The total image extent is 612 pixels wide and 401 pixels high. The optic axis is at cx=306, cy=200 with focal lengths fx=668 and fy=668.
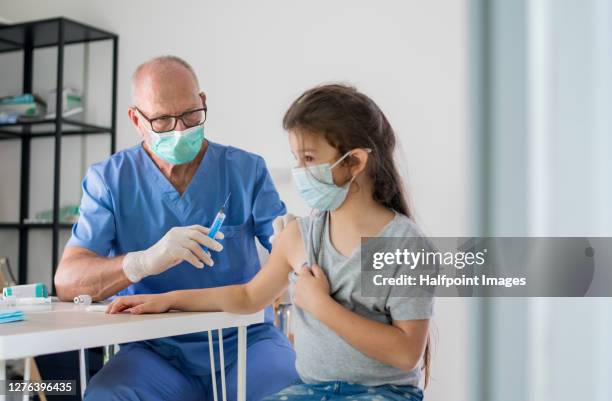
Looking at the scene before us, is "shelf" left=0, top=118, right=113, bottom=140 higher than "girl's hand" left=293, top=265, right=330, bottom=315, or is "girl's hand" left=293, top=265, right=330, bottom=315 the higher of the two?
"shelf" left=0, top=118, right=113, bottom=140

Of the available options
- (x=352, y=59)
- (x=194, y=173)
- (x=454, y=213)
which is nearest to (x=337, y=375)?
(x=194, y=173)

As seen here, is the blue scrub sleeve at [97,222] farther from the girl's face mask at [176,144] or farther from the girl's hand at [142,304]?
the girl's hand at [142,304]

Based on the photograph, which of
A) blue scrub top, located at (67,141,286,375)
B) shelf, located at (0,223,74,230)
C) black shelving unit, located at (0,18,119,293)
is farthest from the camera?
shelf, located at (0,223,74,230)

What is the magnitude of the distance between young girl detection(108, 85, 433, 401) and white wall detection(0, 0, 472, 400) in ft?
4.42

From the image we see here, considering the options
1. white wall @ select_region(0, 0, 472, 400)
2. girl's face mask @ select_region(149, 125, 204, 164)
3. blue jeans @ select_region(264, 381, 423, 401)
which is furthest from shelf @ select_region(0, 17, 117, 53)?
blue jeans @ select_region(264, 381, 423, 401)

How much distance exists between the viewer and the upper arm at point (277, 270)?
1213 millimetres

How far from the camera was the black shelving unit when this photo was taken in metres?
3.44

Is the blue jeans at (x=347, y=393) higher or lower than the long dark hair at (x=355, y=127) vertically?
lower

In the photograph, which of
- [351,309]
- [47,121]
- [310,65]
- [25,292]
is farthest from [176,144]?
[47,121]

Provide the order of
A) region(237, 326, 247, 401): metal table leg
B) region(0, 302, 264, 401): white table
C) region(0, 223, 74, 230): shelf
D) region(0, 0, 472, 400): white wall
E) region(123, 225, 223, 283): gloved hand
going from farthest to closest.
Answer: region(0, 223, 74, 230): shelf, region(0, 0, 472, 400): white wall, region(123, 225, 223, 283): gloved hand, region(237, 326, 247, 401): metal table leg, region(0, 302, 264, 401): white table

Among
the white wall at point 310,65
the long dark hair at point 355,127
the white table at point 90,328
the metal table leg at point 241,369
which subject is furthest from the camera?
the white wall at point 310,65

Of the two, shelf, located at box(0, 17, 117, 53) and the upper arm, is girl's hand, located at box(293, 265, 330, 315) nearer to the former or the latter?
the upper arm

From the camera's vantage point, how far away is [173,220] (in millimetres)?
1588

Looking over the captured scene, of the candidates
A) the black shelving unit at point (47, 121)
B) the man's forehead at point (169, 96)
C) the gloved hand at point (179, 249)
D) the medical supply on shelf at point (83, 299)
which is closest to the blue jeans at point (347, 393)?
the gloved hand at point (179, 249)
